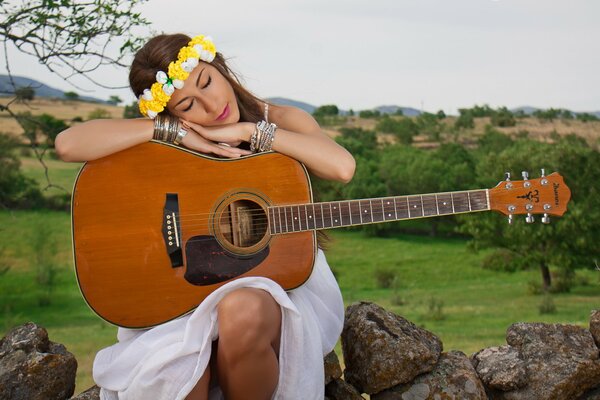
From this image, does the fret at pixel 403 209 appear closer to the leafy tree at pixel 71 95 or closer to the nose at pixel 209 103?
the nose at pixel 209 103

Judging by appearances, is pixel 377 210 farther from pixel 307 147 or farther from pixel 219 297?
pixel 219 297

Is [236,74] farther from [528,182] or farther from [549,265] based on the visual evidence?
[549,265]

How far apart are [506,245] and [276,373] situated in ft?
28.0

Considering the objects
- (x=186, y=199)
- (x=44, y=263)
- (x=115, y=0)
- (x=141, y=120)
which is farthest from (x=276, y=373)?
(x=44, y=263)

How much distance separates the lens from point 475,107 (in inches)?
440

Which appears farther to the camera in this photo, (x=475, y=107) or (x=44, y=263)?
(x=475, y=107)

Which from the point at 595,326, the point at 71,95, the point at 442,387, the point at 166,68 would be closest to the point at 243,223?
the point at 166,68

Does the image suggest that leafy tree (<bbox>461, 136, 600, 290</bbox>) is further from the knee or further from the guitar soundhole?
the knee

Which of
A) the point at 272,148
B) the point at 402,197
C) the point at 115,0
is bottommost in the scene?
the point at 402,197

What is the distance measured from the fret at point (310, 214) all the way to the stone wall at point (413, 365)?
0.83 meters

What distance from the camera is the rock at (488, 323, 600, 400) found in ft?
13.6

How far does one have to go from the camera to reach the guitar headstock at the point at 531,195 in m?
3.42

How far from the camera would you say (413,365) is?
3973 mm

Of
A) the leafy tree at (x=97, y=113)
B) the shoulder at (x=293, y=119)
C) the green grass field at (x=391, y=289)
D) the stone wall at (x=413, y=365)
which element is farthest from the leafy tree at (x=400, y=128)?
the shoulder at (x=293, y=119)
